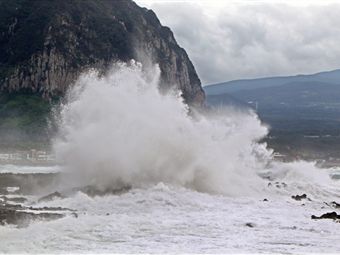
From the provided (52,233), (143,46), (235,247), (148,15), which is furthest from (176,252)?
(148,15)

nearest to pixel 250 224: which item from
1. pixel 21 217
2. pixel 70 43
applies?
pixel 21 217

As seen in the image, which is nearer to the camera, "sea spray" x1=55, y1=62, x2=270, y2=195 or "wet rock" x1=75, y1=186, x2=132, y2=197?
"wet rock" x1=75, y1=186, x2=132, y2=197

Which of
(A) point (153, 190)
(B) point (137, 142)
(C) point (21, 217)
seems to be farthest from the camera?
(B) point (137, 142)


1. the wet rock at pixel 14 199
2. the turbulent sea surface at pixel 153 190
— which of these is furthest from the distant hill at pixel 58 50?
the wet rock at pixel 14 199

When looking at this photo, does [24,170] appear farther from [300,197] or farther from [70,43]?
[70,43]

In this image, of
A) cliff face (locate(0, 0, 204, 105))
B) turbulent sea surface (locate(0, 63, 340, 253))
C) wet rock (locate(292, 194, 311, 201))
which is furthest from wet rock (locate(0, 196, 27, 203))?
cliff face (locate(0, 0, 204, 105))

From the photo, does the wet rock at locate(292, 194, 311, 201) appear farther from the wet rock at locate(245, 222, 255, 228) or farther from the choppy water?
the wet rock at locate(245, 222, 255, 228)

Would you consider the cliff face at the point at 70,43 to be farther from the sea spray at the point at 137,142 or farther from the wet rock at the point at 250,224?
the wet rock at the point at 250,224
